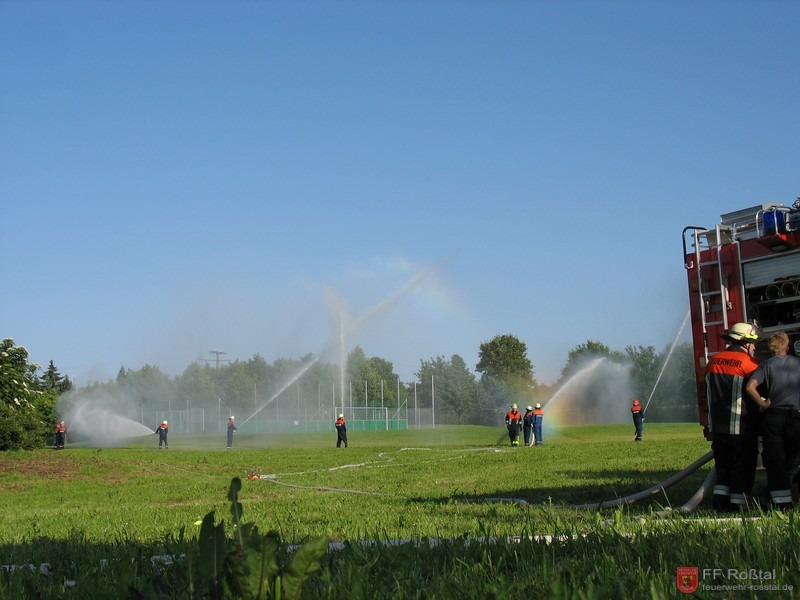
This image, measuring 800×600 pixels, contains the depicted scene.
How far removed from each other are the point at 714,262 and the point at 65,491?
1378cm

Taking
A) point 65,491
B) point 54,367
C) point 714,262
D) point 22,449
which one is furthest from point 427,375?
point 714,262

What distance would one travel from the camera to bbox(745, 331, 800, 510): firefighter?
7887mm

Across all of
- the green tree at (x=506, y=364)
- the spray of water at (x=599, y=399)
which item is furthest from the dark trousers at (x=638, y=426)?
the green tree at (x=506, y=364)

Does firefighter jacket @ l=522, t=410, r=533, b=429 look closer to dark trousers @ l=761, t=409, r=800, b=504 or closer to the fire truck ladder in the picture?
the fire truck ladder

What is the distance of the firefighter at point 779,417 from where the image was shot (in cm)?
789

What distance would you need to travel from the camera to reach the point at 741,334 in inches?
348

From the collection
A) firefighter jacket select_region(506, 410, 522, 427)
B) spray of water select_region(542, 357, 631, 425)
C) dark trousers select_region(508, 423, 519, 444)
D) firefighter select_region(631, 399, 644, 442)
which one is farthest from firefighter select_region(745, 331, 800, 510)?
spray of water select_region(542, 357, 631, 425)

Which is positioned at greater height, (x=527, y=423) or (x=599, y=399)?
(x=599, y=399)

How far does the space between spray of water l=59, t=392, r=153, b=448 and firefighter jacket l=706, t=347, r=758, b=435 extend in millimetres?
58029

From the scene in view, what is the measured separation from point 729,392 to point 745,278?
2.17 metres

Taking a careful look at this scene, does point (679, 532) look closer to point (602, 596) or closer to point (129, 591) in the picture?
point (602, 596)

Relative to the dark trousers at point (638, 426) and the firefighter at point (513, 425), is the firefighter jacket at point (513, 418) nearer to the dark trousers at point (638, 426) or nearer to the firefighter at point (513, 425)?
the firefighter at point (513, 425)

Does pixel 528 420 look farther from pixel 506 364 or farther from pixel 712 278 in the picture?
pixel 506 364

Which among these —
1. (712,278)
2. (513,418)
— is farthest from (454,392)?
(712,278)
